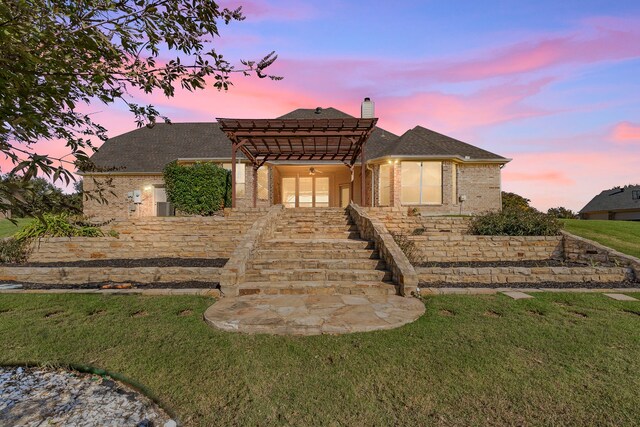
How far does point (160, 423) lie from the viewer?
2338 mm

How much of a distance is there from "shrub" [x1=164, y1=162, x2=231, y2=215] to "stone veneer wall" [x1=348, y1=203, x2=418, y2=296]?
7368mm

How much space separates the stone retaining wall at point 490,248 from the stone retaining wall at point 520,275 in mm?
2053

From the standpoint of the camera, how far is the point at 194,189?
13766 millimetres

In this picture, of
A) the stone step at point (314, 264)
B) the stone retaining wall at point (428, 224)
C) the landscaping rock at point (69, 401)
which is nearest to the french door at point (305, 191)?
the stone retaining wall at point (428, 224)

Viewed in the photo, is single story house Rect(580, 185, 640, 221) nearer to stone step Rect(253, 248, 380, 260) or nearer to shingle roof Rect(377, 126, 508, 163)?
shingle roof Rect(377, 126, 508, 163)

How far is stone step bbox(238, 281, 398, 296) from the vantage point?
19.2 ft

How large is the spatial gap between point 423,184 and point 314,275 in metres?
12.6

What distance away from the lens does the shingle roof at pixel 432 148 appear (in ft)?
55.8

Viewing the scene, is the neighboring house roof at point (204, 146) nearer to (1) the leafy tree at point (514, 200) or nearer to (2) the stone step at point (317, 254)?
(1) the leafy tree at point (514, 200)

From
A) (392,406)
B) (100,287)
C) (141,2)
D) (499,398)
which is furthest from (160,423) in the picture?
(100,287)

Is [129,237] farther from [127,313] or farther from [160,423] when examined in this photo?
[160,423]

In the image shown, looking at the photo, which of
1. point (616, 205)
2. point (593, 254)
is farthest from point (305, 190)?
point (616, 205)

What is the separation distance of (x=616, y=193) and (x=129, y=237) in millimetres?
45197

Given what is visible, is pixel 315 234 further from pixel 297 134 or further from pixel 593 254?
pixel 593 254
